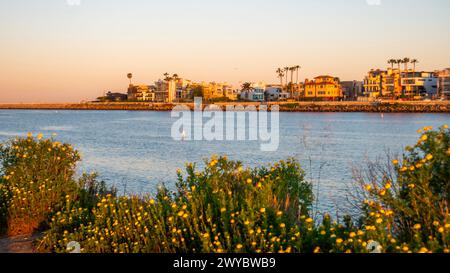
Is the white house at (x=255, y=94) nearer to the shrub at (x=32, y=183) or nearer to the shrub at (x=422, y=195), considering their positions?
the shrub at (x=32, y=183)

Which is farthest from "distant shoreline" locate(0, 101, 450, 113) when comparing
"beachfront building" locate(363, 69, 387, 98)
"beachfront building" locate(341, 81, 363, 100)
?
"beachfront building" locate(341, 81, 363, 100)

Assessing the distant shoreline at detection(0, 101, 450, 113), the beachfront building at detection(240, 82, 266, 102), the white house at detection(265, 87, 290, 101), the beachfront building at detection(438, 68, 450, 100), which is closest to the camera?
the distant shoreline at detection(0, 101, 450, 113)

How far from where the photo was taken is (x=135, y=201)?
848 cm

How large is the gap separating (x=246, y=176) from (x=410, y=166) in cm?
264

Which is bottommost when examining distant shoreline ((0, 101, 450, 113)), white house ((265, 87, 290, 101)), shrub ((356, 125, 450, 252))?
distant shoreline ((0, 101, 450, 113))

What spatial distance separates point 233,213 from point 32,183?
196 inches

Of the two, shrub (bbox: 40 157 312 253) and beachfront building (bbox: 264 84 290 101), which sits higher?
beachfront building (bbox: 264 84 290 101)

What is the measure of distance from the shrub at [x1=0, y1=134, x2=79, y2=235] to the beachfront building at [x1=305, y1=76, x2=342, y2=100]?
5134 inches

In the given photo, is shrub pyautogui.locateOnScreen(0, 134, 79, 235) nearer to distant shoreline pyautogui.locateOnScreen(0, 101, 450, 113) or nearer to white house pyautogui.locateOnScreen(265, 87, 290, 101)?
distant shoreline pyautogui.locateOnScreen(0, 101, 450, 113)

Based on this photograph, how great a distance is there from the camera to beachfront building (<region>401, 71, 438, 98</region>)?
130 m

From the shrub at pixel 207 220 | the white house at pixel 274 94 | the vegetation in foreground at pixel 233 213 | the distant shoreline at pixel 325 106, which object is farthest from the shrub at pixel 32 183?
the white house at pixel 274 94

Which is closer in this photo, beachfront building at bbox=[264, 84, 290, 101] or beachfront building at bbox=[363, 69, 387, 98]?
beachfront building at bbox=[363, 69, 387, 98]
